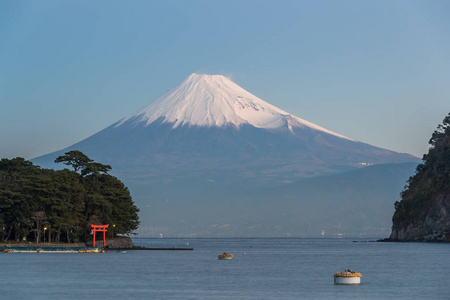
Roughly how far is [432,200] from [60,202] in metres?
87.0

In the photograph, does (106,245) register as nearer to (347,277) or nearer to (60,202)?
(60,202)

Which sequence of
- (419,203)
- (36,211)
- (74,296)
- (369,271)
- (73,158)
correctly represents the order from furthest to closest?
(419,203), (73,158), (36,211), (369,271), (74,296)

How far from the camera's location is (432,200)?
18238 cm

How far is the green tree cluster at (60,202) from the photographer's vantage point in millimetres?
131125

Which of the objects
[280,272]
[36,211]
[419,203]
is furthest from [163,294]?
[419,203]

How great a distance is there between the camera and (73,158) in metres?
154

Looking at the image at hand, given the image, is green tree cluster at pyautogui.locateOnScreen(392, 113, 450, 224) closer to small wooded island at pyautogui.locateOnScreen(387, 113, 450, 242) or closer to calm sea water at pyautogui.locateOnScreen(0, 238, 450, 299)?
small wooded island at pyautogui.locateOnScreen(387, 113, 450, 242)

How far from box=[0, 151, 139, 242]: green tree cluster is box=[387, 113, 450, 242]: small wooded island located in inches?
2636

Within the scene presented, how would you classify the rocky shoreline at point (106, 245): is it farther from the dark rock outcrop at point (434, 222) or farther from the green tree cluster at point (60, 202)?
the dark rock outcrop at point (434, 222)

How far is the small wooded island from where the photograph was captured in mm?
179000

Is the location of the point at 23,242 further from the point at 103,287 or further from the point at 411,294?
the point at 411,294

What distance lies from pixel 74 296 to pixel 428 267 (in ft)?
159

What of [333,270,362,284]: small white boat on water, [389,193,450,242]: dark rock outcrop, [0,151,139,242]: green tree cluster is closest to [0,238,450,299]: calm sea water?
[333,270,362,284]: small white boat on water

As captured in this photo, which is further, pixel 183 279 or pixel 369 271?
pixel 369 271
